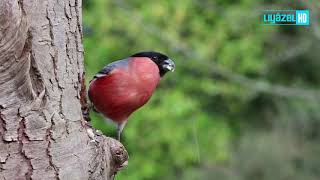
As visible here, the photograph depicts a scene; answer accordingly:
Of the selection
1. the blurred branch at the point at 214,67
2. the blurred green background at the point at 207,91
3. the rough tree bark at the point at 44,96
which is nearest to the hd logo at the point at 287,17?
the blurred green background at the point at 207,91

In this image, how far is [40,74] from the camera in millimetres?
2156

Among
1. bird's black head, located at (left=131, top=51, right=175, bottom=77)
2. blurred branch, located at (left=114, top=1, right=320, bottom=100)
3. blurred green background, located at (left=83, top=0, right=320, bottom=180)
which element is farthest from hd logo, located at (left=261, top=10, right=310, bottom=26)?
bird's black head, located at (left=131, top=51, right=175, bottom=77)

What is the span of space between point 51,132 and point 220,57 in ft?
20.5

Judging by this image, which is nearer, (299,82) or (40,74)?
(40,74)

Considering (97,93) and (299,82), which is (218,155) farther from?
(97,93)

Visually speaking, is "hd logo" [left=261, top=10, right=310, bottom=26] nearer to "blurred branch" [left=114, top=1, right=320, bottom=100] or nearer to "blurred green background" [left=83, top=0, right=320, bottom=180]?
"blurred green background" [left=83, top=0, right=320, bottom=180]

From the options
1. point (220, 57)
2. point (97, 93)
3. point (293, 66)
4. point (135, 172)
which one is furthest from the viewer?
point (293, 66)

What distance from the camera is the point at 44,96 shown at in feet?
A: 7.11

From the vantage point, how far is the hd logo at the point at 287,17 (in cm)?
693

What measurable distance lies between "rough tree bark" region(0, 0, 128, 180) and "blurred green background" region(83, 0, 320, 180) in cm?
444

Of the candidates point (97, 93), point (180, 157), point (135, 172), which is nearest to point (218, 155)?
point (180, 157)

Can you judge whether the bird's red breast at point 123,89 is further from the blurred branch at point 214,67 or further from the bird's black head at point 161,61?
the blurred branch at point 214,67

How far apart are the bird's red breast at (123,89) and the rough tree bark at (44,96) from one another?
0.71m

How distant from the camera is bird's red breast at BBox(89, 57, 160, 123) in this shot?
10.2ft
